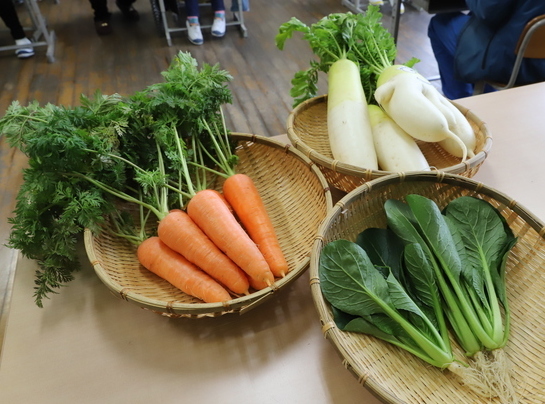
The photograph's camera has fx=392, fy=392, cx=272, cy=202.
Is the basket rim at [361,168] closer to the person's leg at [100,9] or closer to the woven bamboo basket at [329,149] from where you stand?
the woven bamboo basket at [329,149]

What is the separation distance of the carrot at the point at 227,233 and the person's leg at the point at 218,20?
3.11 m

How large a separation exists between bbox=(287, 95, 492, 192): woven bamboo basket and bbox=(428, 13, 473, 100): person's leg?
118cm

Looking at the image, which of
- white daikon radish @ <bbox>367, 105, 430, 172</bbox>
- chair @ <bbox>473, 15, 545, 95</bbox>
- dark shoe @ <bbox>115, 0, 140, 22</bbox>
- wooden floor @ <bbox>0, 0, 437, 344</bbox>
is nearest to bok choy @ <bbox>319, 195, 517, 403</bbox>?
white daikon radish @ <bbox>367, 105, 430, 172</bbox>

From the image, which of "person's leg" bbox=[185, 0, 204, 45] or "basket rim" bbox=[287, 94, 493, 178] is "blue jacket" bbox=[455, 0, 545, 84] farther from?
"person's leg" bbox=[185, 0, 204, 45]

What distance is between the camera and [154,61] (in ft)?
10.7

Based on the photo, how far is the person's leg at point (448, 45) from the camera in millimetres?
2084

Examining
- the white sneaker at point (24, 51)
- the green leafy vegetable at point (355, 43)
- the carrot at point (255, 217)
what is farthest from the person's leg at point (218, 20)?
the carrot at point (255, 217)

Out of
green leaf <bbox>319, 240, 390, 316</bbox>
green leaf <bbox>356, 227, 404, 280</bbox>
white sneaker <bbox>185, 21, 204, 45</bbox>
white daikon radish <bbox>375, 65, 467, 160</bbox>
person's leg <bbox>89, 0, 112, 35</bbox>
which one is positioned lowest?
white sneaker <bbox>185, 21, 204, 45</bbox>

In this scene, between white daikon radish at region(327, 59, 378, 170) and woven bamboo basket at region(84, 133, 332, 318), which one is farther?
white daikon radish at region(327, 59, 378, 170)

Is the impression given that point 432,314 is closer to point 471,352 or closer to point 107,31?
point 471,352

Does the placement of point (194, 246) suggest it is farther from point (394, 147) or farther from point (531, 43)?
point (531, 43)

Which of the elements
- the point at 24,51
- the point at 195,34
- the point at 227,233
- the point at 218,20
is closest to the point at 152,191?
the point at 227,233

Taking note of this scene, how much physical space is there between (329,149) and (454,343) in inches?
24.7

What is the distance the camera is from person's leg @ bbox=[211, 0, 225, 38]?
11.8ft
